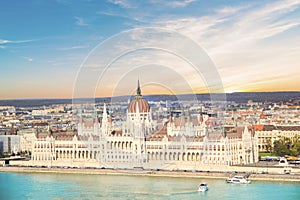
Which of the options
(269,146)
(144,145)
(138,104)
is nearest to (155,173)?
Result: (144,145)

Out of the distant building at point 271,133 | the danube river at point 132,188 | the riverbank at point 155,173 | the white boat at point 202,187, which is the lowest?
the danube river at point 132,188

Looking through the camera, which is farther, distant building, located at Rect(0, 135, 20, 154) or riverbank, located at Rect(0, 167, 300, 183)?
distant building, located at Rect(0, 135, 20, 154)

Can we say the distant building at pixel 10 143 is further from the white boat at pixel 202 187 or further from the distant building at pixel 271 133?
the white boat at pixel 202 187

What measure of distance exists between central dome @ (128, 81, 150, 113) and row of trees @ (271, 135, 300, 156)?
15.2 feet

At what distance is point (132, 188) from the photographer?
1357cm

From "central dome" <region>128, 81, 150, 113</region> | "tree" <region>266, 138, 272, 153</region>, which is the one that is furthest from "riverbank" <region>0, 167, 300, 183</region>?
"tree" <region>266, 138, 272, 153</region>

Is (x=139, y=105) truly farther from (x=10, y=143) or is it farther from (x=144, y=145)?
(x=10, y=143)

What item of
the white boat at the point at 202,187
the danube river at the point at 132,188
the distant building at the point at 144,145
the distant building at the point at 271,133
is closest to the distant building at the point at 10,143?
the distant building at the point at 144,145

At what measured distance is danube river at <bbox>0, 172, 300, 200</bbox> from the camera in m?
12.6

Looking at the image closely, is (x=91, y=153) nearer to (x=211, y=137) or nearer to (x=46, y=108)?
(x=211, y=137)

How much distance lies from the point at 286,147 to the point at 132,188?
7.20 m

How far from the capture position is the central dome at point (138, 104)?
19609 mm

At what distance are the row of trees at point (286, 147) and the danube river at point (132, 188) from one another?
450 centimetres

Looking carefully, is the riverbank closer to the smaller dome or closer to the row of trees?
the smaller dome
